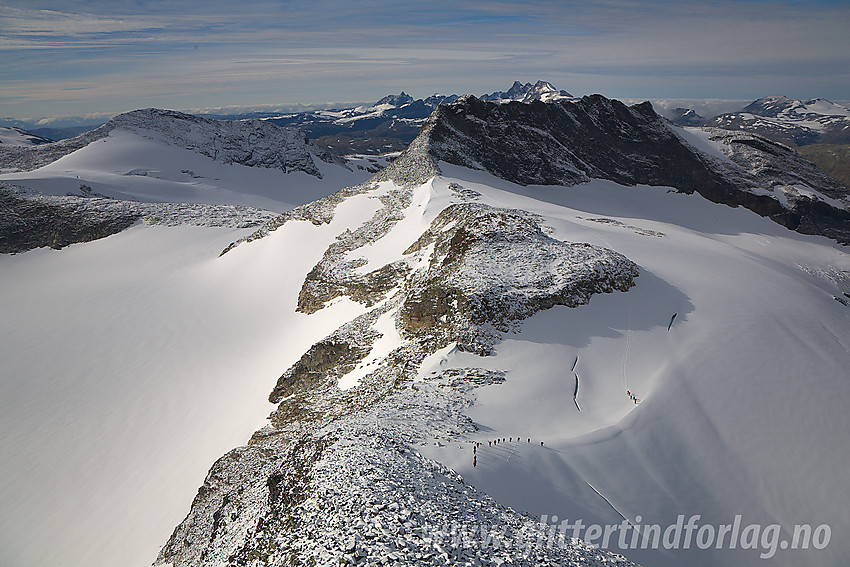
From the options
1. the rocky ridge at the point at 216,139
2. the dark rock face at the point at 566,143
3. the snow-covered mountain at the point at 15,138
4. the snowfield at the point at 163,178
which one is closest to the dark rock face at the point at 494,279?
the dark rock face at the point at 566,143

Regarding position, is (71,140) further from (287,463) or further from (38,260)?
(287,463)

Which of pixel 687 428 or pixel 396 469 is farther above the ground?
pixel 396 469

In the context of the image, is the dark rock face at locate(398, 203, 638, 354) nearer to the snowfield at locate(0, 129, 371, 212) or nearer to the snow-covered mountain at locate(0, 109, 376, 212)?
the snow-covered mountain at locate(0, 109, 376, 212)

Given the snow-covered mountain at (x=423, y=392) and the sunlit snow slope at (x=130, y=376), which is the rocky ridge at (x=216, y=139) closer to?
the sunlit snow slope at (x=130, y=376)

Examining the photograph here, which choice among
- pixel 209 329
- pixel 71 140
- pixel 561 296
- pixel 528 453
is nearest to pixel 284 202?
pixel 71 140

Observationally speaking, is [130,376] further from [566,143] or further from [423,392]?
[566,143]
